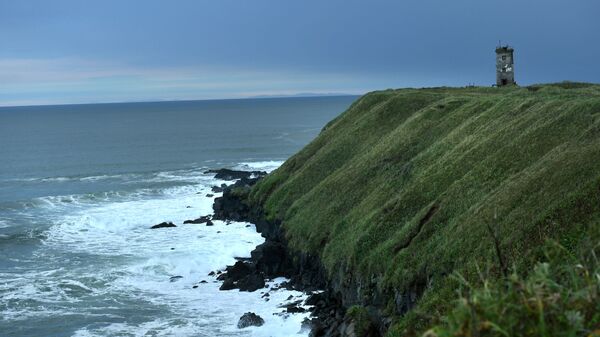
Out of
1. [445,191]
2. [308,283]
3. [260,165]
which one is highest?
[445,191]

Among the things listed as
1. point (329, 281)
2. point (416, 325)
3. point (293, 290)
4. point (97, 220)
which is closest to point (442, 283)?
point (416, 325)

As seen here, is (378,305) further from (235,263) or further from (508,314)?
(508,314)

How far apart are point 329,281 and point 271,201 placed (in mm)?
22399

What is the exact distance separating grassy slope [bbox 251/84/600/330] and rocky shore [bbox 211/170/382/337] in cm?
117

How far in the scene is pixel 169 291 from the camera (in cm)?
4084

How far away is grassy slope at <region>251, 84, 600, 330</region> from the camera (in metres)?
22.9

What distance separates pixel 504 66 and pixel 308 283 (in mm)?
47950

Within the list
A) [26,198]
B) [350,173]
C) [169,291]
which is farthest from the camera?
[26,198]

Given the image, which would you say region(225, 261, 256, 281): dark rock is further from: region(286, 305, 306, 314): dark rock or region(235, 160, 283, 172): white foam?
region(235, 160, 283, 172): white foam

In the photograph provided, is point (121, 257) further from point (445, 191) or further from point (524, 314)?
point (524, 314)

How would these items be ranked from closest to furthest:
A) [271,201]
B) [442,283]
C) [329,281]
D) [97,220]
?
[442,283] → [329,281] → [271,201] → [97,220]

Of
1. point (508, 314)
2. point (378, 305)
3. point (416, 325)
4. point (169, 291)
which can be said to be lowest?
point (169, 291)

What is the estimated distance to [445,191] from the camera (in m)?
33.5

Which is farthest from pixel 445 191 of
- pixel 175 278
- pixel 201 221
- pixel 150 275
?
pixel 201 221
